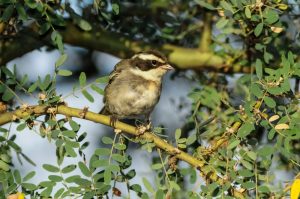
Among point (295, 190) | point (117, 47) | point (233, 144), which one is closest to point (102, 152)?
point (233, 144)

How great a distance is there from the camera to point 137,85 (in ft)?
19.8

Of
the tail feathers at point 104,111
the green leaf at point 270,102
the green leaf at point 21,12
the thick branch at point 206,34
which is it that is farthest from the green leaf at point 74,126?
the thick branch at point 206,34

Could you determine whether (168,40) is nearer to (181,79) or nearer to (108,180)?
(181,79)

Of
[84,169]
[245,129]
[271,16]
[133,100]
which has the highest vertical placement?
[271,16]

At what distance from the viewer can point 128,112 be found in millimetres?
5973

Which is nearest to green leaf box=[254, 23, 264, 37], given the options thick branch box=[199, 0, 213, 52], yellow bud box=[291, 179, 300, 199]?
yellow bud box=[291, 179, 300, 199]

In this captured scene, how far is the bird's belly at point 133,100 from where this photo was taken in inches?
233

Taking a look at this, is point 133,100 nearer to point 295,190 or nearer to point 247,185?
point 247,185

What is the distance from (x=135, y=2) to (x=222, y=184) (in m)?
2.75

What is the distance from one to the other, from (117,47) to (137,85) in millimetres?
362

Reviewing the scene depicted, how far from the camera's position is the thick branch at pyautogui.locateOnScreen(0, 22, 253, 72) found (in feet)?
18.7

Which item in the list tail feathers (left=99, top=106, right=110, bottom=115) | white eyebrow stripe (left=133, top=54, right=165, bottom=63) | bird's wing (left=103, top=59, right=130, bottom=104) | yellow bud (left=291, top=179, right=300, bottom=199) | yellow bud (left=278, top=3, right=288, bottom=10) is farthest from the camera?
tail feathers (left=99, top=106, right=110, bottom=115)

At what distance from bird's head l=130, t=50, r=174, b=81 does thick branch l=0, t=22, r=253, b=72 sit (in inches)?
5.6

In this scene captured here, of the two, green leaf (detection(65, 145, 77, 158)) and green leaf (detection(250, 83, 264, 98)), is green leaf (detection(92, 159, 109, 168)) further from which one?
green leaf (detection(250, 83, 264, 98))
